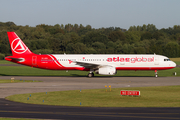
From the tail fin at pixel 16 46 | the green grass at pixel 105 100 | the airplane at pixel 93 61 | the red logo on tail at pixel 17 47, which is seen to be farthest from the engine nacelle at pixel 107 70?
the green grass at pixel 105 100

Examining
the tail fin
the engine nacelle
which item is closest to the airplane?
the tail fin

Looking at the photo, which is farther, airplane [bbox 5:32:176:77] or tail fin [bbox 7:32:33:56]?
tail fin [bbox 7:32:33:56]

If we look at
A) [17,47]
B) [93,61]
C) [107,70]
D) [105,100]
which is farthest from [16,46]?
[105,100]

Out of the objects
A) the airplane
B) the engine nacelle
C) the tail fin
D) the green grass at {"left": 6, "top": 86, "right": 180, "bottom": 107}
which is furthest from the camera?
the tail fin

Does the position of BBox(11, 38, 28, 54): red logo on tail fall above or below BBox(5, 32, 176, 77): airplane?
above

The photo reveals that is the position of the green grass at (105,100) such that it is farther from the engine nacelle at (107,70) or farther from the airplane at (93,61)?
the airplane at (93,61)

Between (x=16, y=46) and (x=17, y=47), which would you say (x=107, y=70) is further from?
(x=16, y=46)

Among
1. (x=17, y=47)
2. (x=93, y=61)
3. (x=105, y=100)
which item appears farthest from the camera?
(x=17, y=47)

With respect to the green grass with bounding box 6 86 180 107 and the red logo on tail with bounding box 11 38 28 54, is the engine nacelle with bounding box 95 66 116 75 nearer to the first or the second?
the red logo on tail with bounding box 11 38 28 54

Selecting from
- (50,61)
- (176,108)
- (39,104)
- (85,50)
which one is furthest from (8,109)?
(85,50)

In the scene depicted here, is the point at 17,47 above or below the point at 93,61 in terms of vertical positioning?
above

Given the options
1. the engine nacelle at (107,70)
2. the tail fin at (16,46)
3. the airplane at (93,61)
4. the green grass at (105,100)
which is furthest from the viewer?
the tail fin at (16,46)

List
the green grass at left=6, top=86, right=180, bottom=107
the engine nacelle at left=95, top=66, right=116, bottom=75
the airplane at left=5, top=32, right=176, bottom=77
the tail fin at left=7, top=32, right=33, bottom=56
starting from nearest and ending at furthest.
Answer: the green grass at left=6, top=86, right=180, bottom=107
the engine nacelle at left=95, top=66, right=116, bottom=75
the airplane at left=5, top=32, right=176, bottom=77
the tail fin at left=7, top=32, right=33, bottom=56

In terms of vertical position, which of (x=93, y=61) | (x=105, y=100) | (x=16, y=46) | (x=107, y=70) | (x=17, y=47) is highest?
(x=16, y=46)
